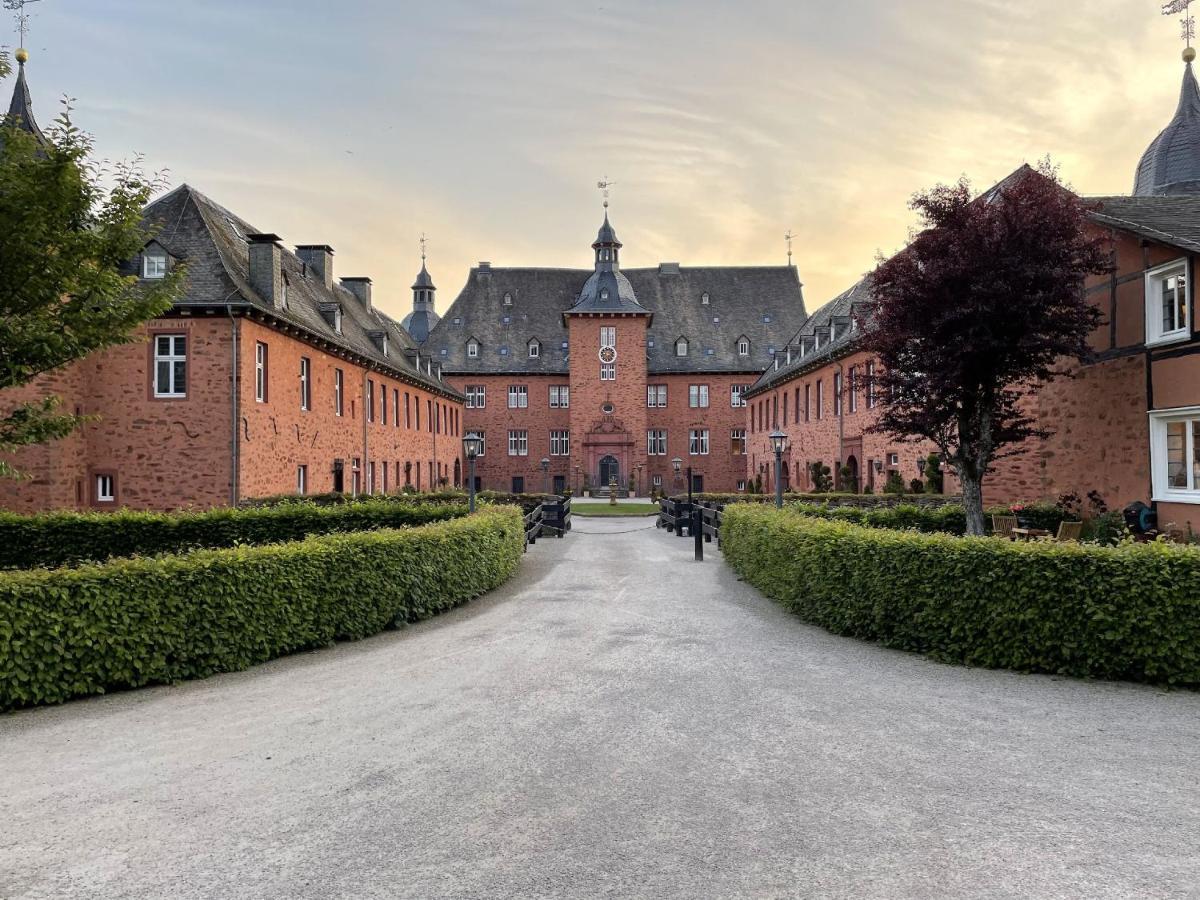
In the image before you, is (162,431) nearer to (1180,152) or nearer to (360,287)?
(360,287)

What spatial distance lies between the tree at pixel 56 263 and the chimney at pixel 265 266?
1161 centimetres

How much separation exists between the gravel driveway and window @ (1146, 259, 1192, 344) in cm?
1024

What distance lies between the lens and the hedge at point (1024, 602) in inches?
279

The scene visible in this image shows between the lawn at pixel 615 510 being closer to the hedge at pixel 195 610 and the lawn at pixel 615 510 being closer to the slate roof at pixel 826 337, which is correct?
the slate roof at pixel 826 337

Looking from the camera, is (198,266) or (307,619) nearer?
(307,619)

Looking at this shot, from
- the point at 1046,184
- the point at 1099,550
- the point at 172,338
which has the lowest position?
the point at 1099,550

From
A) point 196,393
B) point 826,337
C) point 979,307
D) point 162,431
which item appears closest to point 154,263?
point 196,393

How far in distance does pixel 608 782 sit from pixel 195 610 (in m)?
5.21

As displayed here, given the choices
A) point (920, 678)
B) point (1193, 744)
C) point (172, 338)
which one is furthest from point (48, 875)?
point (172, 338)

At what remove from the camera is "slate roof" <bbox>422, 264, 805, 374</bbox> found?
56.7 metres

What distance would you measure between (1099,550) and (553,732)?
5.87 meters

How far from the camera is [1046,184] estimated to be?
47.2ft

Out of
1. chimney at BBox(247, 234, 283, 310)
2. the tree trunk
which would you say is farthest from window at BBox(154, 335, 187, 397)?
the tree trunk

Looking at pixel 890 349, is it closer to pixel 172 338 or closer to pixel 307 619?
pixel 307 619
